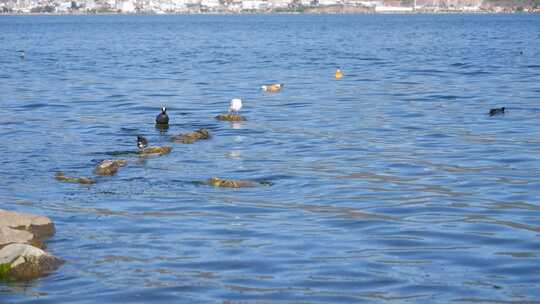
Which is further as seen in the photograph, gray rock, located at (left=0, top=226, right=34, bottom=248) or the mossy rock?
the mossy rock

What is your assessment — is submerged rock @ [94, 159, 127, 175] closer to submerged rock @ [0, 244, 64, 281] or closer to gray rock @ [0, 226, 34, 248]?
gray rock @ [0, 226, 34, 248]

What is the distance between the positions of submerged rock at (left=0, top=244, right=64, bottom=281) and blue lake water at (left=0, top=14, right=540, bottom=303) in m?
0.28

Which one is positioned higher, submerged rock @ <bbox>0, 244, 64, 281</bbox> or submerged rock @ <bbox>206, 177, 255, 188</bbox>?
submerged rock @ <bbox>0, 244, 64, 281</bbox>

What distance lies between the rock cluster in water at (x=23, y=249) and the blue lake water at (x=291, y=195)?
0.94 feet

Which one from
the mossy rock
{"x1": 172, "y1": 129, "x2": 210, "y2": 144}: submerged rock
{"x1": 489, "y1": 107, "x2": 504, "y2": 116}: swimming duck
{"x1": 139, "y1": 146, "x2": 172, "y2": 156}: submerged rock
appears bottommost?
{"x1": 489, "y1": 107, "x2": 504, "y2": 116}: swimming duck

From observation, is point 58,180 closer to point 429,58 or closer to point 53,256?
point 53,256

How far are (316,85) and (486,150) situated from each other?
21.1m

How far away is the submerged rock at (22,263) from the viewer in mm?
13938

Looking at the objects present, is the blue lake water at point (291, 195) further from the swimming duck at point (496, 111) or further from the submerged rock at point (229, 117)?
the submerged rock at point (229, 117)

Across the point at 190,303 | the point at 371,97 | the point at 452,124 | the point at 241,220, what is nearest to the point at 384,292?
the point at 190,303

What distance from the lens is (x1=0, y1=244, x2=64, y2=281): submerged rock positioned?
1394cm

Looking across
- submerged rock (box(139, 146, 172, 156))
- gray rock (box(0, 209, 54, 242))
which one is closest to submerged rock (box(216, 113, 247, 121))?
submerged rock (box(139, 146, 172, 156))

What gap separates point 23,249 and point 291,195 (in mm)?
6952

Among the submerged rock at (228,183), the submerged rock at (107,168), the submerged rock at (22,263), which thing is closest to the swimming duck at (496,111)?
the submerged rock at (228,183)
